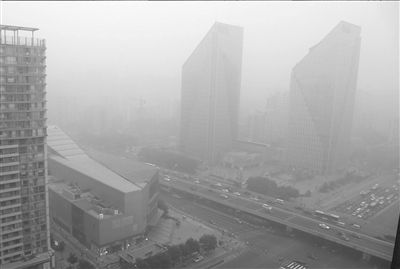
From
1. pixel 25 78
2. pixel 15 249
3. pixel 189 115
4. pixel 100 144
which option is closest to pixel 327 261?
pixel 15 249

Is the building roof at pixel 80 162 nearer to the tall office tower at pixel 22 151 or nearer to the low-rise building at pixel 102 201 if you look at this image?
the low-rise building at pixel 102 201

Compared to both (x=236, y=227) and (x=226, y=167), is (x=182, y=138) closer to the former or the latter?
(x=226, y=167)

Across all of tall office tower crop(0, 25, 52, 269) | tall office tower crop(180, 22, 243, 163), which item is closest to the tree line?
tall office tower crop(0, 25, 52, 269)

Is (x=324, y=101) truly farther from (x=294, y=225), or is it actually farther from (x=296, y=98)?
(x=294, y=225)

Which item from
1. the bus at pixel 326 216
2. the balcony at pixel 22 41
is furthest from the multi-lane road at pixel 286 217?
the balcony at pixel 22 41

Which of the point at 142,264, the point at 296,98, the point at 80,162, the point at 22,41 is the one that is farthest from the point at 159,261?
the point at 296,98
